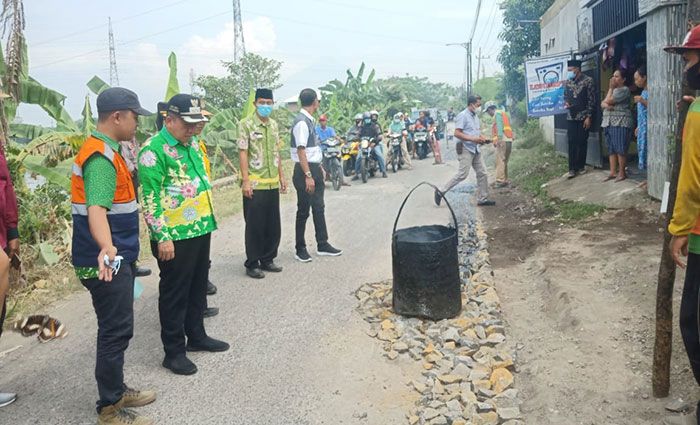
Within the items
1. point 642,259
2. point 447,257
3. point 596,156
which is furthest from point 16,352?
point 596,156

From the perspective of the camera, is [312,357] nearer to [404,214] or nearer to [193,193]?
[193,193]

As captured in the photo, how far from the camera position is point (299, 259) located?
658 centimetres

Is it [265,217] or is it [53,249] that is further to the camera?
[53,249]

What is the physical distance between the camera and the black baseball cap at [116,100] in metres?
3.15

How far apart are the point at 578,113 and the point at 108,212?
8.41 m

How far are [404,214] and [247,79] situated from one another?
62.7 feet

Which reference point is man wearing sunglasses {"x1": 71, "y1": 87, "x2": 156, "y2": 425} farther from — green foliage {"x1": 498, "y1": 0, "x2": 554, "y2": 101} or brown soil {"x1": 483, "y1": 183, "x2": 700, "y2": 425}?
green foliage {"x1": 498, "y1": 0, "x2": 554, "y2": 101}

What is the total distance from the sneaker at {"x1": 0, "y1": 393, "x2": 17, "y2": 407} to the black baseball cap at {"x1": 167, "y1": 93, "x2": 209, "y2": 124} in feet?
6.98

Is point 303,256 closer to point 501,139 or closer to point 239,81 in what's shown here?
point 501,139

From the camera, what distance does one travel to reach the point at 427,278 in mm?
4555

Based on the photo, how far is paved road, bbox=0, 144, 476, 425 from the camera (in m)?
3.41

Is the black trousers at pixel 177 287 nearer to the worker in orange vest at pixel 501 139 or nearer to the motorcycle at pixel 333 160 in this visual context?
the worker in orange vest at pixel 501 139

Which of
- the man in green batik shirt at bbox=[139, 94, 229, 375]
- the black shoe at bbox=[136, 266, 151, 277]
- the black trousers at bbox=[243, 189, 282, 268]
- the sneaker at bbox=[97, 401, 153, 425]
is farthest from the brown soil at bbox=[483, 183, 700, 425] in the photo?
the black shoe at bbox=[136, 266, 151, 277]

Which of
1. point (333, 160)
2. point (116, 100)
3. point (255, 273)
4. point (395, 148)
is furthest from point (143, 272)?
point (395, 148)
